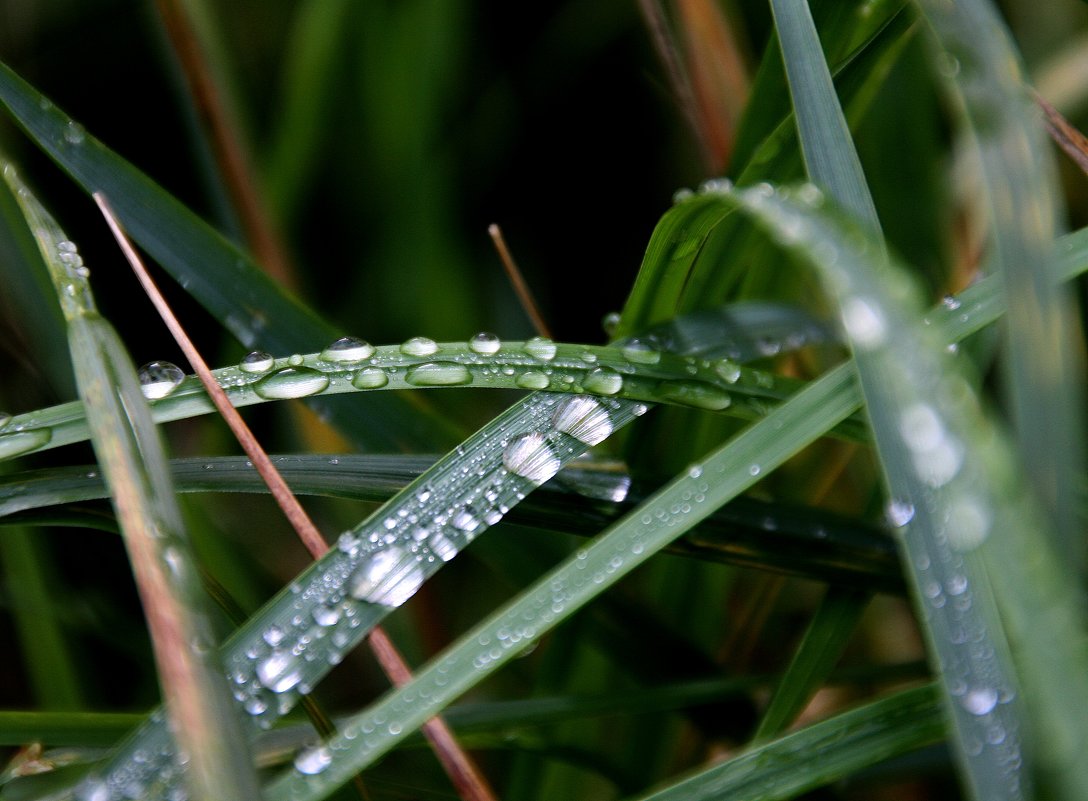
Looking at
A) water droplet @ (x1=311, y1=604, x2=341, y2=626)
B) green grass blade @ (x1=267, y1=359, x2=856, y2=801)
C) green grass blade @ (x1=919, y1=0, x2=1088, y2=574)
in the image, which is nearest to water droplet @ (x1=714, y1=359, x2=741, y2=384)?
green grass blade @ (x1=267, y1=359, x2=856, y2=801)

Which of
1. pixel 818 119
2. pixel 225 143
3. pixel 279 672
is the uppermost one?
pixel 225 143

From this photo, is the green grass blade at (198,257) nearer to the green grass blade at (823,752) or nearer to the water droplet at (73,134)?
the water droplet at (73,134)

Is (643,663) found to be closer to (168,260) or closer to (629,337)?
(629,337)

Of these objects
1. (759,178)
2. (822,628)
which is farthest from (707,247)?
(822,628)

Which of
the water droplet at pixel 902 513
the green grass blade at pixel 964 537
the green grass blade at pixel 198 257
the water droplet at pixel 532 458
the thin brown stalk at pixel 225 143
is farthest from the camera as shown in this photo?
the thin brown stalk at pixel 225 143

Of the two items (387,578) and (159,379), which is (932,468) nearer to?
(387,578)

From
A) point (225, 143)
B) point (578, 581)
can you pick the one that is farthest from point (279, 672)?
point (225, 143)

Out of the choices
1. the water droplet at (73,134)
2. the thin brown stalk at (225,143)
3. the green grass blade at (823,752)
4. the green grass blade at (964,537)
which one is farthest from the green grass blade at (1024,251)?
the thin brown stalk at (225,143)
